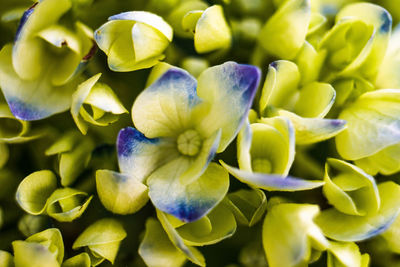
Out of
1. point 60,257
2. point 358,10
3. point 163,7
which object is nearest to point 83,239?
point 60,257

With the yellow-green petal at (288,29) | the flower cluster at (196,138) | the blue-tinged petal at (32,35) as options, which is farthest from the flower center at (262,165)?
the blue-tinged petal at (32,35)

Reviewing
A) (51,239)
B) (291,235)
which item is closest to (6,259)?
(51,239)

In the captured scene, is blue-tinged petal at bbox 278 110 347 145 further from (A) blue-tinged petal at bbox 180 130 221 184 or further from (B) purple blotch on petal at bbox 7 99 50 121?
(B) purple blotch on petal at bbox 7 99 50 121

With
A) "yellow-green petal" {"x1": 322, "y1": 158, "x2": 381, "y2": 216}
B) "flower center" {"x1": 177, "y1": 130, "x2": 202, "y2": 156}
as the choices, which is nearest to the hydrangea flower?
"flower center" {"x1": 177, "y1": 130, "x2": 202, "y2": 156}

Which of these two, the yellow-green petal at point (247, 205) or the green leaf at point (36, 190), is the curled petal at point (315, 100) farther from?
the green leaf at point (36, 190)

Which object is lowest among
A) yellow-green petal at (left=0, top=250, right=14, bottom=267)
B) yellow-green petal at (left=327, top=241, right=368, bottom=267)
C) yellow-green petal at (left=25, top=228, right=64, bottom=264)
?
yellow-green petal at (left=327, top=241, right=368, bottom=267)

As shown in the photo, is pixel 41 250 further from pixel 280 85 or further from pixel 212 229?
pixel 280 85
